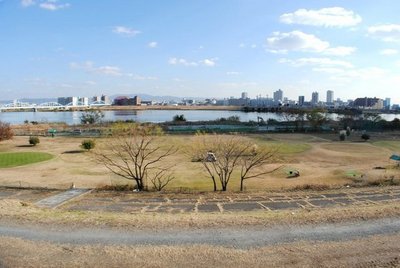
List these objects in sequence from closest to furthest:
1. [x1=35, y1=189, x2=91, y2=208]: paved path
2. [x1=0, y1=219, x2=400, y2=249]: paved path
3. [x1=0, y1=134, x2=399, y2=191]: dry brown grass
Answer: [x1=0, y1=219, x2=400, y2=249]: paved path, [x1=35, y1=189, x2=91, y2=208]: paved path, [x1=0, y1=134, x2=399, y2=191]: dry brown grass

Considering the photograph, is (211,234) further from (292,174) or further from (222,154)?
(292,174)

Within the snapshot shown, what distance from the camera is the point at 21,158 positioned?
3931cm

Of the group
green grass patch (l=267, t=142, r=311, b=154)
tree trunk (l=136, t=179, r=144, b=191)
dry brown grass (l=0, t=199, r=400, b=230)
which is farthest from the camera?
green grass patch (l=267, t=142, r=311, b=154)

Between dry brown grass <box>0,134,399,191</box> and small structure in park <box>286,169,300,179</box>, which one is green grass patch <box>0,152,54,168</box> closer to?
dry brown grass <box>0,134,399,191</box>

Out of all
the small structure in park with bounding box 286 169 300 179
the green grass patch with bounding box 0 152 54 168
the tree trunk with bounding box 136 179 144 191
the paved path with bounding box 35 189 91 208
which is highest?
the paved path with bounding box 35 189 91 208

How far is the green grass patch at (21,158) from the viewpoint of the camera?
36.2 meters

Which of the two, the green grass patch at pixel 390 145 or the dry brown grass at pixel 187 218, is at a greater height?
the dry brown grass at pixel 187 218

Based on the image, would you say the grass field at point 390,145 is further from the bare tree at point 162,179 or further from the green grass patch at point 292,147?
the bare tree at point 162,179

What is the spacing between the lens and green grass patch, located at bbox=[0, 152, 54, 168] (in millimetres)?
36156

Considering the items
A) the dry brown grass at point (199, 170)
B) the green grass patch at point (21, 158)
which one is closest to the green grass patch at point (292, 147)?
the dry brown grass at point (199, 170)

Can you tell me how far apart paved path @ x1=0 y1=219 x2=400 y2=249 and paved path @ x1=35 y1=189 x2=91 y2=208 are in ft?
15.2

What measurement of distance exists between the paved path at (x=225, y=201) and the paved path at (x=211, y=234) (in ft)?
12.8

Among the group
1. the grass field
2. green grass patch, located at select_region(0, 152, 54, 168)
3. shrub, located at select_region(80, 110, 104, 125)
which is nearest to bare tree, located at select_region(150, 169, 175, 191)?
green grass patch, located at select_region(0, 152, 54, 168)

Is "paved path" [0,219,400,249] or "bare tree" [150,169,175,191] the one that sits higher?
"paved path" [0,219,400,249]
